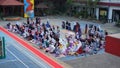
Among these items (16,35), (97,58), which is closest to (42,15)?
(16,35)

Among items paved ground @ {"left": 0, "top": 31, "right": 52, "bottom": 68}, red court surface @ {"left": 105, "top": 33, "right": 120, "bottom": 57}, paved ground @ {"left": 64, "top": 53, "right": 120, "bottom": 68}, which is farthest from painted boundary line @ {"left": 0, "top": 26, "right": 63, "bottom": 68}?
red court surface @ {"left": 105, "top": 33, "right": 120, "bottom": 57}

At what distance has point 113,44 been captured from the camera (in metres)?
17.0

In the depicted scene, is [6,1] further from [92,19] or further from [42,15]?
[92,19]

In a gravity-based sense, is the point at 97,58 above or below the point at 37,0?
below

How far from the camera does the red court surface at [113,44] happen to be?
1667 centimetres

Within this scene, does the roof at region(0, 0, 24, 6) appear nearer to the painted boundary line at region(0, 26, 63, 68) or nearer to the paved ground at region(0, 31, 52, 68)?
the painted boundary line at region(0, 26, 63, 68)

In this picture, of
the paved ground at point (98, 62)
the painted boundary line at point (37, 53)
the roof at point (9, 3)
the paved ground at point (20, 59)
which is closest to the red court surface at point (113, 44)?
the paved ground at point (98, 62)

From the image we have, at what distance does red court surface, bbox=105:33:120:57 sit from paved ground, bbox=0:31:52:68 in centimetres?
460

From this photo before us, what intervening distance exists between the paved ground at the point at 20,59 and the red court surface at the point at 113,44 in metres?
4.60

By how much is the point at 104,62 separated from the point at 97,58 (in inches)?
39.6

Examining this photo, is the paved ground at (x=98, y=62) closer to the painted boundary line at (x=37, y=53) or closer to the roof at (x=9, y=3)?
the painted boundary line at (x=37, y=53)

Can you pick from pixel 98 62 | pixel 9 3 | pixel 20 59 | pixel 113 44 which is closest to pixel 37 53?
pixel 20 59

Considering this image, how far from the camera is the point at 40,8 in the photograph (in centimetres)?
4944

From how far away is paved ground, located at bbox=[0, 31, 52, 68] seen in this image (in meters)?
17.8
